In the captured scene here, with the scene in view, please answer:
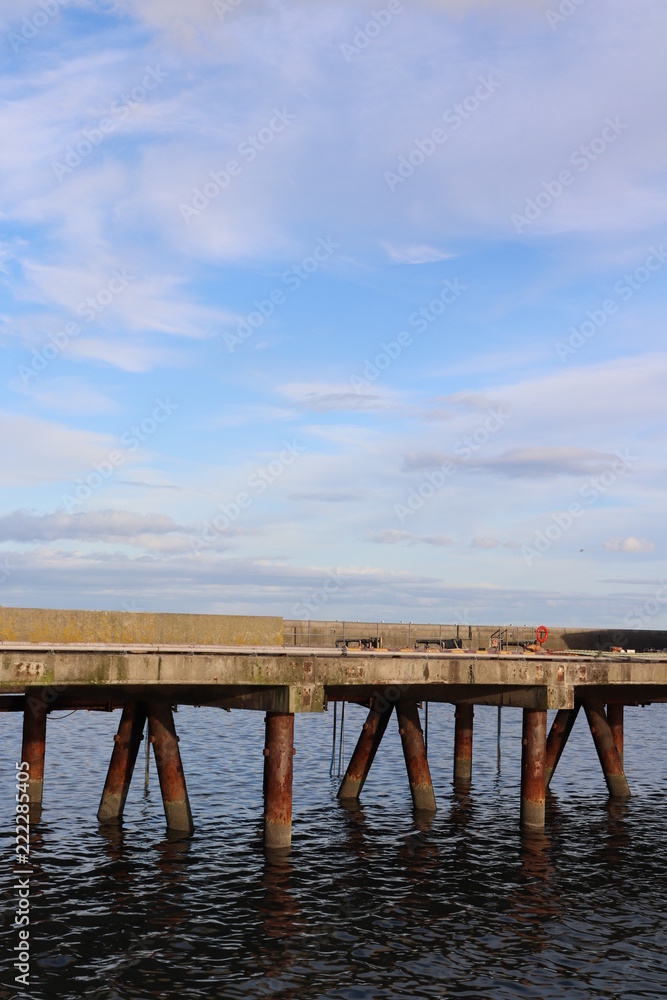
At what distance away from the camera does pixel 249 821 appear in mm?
36062

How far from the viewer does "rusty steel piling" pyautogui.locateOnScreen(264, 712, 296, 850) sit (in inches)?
1161

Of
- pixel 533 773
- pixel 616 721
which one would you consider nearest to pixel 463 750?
pixel 616 721

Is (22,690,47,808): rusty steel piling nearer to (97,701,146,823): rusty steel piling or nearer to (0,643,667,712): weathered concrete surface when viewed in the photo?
(0,643,667,712): weathered concrete surface

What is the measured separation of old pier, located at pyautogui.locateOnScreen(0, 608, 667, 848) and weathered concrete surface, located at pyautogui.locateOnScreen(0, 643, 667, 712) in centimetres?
4

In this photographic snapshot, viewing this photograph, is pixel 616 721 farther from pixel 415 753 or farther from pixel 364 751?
pixel 364 751

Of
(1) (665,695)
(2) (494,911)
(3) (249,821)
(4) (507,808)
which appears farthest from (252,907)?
(1) (665,695)

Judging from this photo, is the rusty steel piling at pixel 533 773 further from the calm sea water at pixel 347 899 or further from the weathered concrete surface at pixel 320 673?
the calm sea water at pixel 347 899

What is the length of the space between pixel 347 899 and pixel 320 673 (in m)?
6.93

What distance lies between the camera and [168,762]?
105 feet

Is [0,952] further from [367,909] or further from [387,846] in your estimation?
[387,846]

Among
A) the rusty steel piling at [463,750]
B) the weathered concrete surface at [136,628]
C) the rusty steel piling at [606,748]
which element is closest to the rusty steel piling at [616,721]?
the rusty steel piling at [606,748]

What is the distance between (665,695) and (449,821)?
33.8ft

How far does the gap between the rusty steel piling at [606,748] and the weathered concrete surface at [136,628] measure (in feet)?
49.5

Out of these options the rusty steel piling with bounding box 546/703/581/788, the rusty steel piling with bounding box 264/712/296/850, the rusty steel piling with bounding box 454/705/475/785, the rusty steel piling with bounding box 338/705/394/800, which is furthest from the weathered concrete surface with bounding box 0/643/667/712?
the rusty steel piling with bounding box 454/705/475/785
